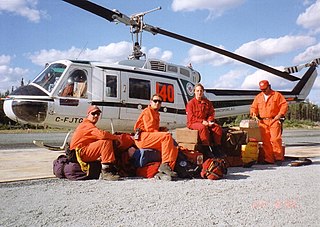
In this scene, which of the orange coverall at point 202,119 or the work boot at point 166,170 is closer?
the work boot at point 166,170

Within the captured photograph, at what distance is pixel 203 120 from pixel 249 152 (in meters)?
1.43

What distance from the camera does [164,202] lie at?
388cm

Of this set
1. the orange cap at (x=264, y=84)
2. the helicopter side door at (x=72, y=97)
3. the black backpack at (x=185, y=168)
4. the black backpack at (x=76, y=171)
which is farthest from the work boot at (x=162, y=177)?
the helicopter side door at (x=72, y=97)

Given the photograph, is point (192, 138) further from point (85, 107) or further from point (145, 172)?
point (85, 107)

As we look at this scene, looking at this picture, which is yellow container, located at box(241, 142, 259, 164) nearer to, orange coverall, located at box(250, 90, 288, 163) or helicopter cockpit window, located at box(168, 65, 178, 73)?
orange coverall, located at box(250, 90, 288, 163)

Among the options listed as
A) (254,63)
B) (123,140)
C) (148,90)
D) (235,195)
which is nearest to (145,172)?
(123,140)

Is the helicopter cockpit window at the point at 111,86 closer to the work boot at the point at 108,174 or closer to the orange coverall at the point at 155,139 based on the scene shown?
the orange coverall at the point at 155,139

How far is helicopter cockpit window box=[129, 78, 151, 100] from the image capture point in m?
9.47

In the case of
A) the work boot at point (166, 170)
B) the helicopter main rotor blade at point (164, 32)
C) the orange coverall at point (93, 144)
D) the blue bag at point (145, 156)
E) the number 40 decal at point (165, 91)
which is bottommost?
the work boot at point (166, 170)

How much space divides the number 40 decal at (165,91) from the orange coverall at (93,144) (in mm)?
4599

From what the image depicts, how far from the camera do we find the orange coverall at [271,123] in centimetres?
759

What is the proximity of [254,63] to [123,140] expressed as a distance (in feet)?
18.8

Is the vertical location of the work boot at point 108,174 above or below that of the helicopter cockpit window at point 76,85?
below

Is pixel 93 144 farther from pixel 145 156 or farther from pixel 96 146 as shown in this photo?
pixel 145 156
